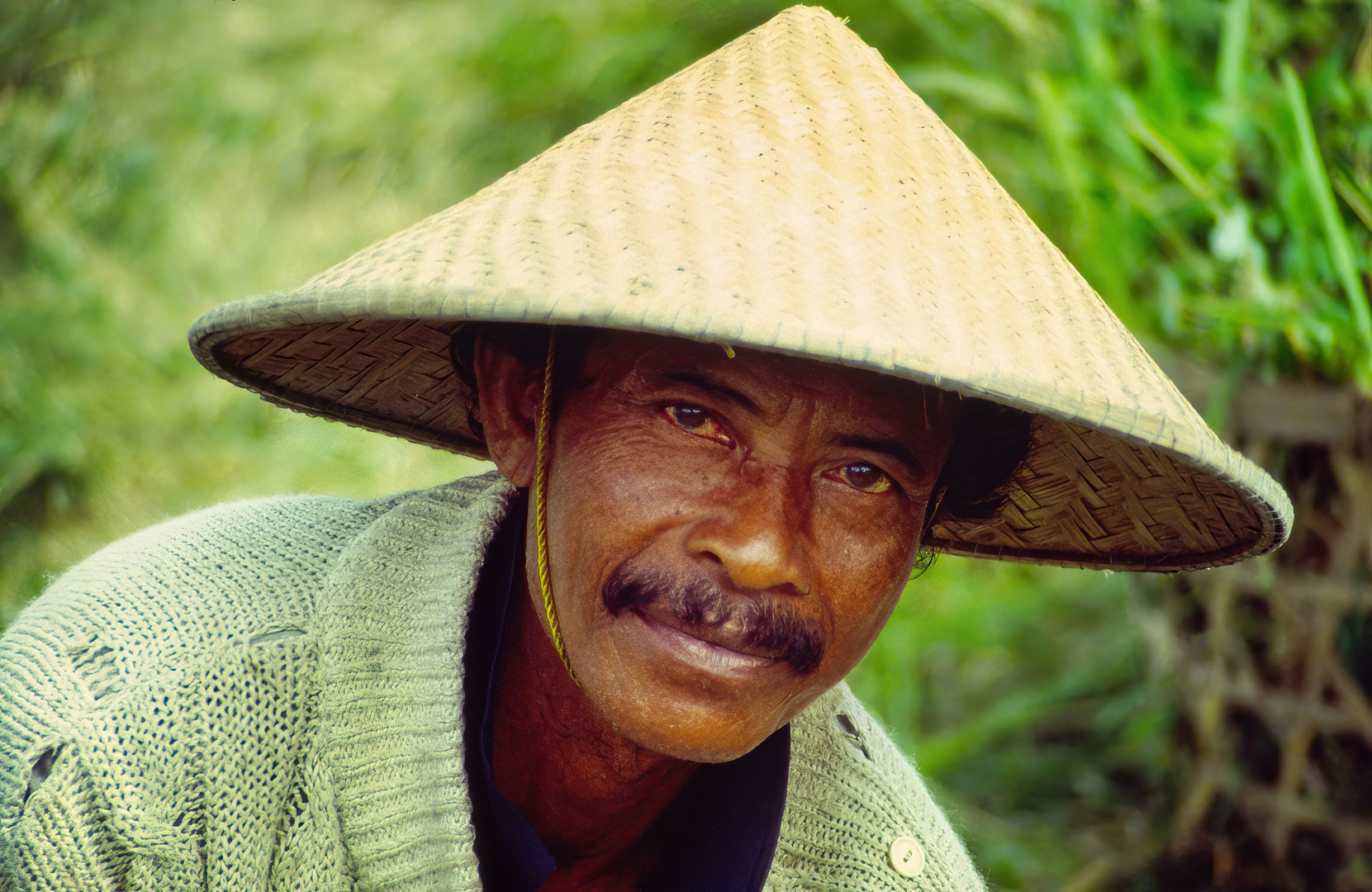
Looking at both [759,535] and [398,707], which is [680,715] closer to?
[759,535]

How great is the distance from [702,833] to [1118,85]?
2.01 m

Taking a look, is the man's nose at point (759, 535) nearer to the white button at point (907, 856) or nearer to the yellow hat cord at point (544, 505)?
the yellow hat cord at point (544, 505)

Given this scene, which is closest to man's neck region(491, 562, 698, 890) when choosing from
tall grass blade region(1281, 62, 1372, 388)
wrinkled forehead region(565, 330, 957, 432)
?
wrinkled forehead region(565, 330, 957, 432)

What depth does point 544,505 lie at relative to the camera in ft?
4.66

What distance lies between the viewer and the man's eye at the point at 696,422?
131 cm

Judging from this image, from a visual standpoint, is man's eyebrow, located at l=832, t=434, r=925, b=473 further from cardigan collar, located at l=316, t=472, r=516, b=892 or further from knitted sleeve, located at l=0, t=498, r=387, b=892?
knitted sleeve, located at l=0, t=498, r=387, b=892

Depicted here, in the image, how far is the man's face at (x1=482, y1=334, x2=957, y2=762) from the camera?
1.25 metres

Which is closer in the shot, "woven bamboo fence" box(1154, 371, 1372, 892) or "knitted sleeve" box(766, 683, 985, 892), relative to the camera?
"knitted sleeve" box(766, 683, 985, 892)

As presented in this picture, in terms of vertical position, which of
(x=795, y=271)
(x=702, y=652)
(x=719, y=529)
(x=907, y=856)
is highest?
(x=795, y=271)

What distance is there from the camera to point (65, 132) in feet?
10.9

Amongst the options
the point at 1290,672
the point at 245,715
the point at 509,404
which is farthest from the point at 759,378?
the point at 1290,672

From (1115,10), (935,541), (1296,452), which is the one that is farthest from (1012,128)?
(935,541)

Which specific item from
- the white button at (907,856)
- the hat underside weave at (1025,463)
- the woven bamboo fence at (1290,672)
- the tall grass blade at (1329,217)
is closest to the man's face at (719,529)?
the hat underside weave at (1025,463)

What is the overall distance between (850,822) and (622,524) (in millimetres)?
666
